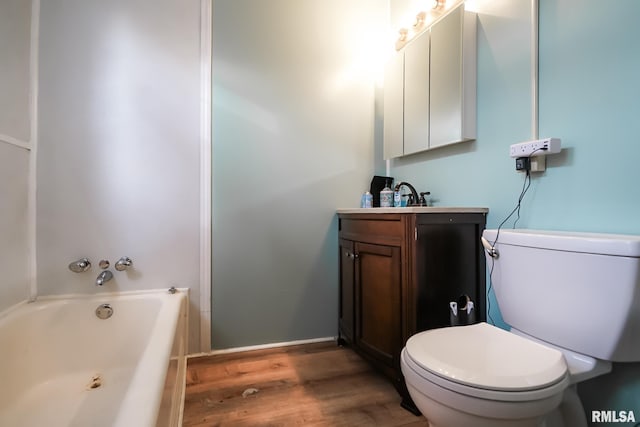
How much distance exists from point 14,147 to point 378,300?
1.85 m

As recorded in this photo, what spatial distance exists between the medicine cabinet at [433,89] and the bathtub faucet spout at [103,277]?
5.92ft

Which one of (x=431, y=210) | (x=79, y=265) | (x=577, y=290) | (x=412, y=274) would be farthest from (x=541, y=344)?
(x=79, y=265)

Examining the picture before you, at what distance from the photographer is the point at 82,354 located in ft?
4.92

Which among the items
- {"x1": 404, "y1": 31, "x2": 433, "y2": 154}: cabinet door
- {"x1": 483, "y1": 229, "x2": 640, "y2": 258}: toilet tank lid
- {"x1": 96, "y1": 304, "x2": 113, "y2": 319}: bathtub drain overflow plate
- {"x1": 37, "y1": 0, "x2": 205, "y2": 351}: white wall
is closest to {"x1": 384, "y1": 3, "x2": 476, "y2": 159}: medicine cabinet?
{"x1": 404, "y1": 31, "x2": 433, "y2": 154}: cabinet door

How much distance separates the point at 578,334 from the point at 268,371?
138 centimetres

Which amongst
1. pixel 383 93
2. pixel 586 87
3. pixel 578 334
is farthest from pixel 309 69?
pixel 578 334

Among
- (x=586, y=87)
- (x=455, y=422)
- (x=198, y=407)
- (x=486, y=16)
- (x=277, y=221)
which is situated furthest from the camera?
(x=277, y=221)

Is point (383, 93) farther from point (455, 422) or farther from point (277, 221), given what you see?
point (455, 422)

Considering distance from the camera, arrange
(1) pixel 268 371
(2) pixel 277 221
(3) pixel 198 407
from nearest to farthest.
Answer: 1. (3) pixel 198 407
2. (1) pixel 268 371
3. (2) pixel 277 221

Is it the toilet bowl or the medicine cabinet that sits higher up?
the medicine cabinet

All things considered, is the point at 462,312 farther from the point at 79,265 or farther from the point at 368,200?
the point at 79,265

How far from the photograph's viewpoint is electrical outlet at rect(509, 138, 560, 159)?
1.15 m

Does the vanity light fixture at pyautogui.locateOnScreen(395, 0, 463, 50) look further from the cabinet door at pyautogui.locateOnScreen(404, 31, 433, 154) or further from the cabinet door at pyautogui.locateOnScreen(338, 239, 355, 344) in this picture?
Result: the cabinet door at pyautogui.locateOnScreen(338, 239, 355, 344)

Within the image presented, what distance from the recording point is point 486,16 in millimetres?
1492
